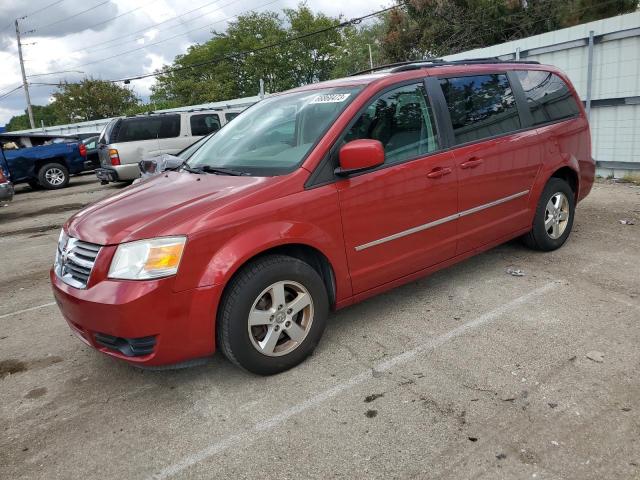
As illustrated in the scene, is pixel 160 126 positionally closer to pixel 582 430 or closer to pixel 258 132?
pixel 258 132

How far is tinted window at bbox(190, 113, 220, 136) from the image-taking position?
13.1 m

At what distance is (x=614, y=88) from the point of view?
337 inches

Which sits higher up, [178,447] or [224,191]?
[224,191]

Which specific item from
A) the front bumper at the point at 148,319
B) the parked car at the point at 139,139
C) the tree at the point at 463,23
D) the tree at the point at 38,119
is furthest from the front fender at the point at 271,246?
the tree at the point at 38,119

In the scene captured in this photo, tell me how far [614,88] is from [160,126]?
9.80m

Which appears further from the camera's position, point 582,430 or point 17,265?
point 17,265

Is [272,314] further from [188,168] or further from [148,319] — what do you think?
[188,168]

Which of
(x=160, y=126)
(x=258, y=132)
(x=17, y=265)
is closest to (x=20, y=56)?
(x=160, y=126)

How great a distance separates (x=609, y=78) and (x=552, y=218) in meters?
5.15

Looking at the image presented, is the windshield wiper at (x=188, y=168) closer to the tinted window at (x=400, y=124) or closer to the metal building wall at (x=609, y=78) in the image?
the tinted window at (x=400, y=124)

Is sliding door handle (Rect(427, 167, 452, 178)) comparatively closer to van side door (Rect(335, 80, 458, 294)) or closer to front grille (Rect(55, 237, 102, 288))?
van side door (Rect(335, 80, 458, 294))

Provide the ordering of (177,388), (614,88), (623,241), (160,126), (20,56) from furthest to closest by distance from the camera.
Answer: (20,56)
(160,126)
(614,88)
(623,241)
(177,388)

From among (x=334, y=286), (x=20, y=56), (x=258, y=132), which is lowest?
(x=334, y=286)

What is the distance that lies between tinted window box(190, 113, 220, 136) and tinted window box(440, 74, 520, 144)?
32.2 ft
